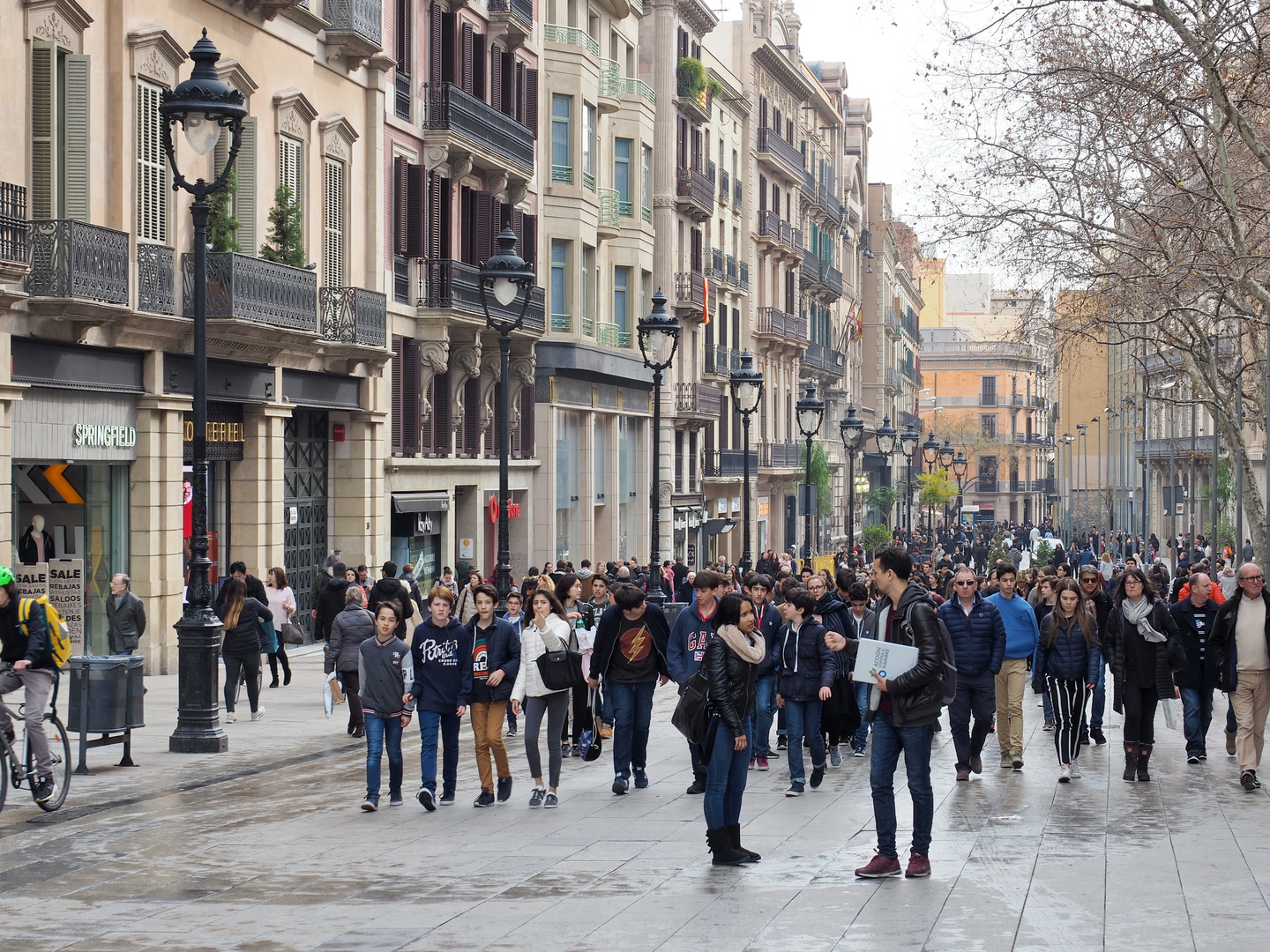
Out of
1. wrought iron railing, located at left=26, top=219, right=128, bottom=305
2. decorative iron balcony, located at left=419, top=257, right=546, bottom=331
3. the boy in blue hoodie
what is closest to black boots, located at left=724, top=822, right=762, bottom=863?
the boy in blue hoodie

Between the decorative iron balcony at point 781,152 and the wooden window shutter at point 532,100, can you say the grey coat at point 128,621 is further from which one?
the decorative iron balcony at point 781,152

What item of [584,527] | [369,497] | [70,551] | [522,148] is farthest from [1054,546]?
[70,551]

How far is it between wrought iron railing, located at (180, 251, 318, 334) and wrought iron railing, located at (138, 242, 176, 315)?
0.29 metres

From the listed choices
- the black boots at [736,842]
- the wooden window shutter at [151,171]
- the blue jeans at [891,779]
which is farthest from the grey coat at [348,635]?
the wooden window shutter at [151,171]

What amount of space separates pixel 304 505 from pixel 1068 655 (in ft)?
58.1

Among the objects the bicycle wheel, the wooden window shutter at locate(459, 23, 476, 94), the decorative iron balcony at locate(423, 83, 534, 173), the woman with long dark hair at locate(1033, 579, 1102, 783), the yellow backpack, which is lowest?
the bicycle wheel

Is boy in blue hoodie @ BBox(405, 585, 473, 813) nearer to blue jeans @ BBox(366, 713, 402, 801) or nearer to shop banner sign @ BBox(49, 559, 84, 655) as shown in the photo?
blue jeans @ BBox(366, 713, 402, 801)

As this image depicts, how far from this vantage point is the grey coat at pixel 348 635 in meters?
16.4

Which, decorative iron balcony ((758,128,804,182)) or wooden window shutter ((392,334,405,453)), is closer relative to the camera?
wooden window shutter ((392,334,405,453))

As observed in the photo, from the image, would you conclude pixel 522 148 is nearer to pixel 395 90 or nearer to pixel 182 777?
pixel 395 90

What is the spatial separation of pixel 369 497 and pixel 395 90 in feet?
24.7

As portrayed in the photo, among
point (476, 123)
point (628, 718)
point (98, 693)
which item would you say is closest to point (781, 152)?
point (476, 123)

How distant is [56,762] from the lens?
12.5 m

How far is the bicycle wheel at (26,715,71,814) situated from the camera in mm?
12312
